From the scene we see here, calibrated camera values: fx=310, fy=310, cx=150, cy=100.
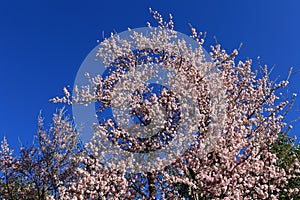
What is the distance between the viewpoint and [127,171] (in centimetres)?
748

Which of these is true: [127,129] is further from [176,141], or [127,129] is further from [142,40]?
[142,40]

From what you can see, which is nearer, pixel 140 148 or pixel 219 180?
pixel 219 180

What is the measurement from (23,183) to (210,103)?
9.04m

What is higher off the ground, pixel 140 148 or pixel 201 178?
Result: pixel 140 148

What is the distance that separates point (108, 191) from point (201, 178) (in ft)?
7.13

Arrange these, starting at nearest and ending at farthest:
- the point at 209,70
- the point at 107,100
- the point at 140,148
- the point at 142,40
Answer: the point at 140,148 → the point at 209,70 → the point at 107,100 → the point at 142,40

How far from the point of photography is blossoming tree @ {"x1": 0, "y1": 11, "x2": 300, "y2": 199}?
6.81m

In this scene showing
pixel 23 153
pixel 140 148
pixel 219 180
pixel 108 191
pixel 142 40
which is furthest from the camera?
pixel 23 153

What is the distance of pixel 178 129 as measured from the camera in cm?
779

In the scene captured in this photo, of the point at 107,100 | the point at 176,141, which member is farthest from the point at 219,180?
the point at 107,100

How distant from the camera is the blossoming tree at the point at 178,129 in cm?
681

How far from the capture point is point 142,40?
10523 mm

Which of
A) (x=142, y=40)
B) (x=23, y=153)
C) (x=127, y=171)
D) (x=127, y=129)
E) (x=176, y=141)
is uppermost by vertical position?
(x=142, y=40)

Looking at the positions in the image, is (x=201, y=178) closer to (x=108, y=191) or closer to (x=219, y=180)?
(x=219, y=180)
